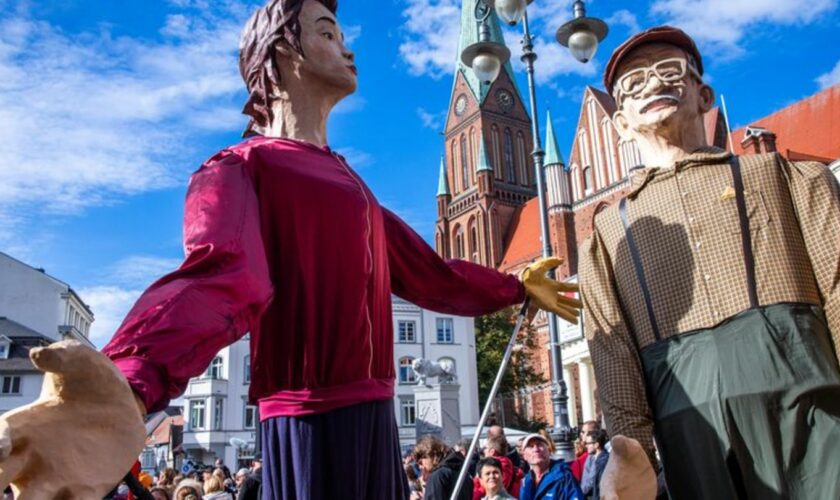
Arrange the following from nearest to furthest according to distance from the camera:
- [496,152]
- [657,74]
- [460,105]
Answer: [657,74] → [496,152] → [460,105]

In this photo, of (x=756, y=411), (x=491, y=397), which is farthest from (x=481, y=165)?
(x=756, y=411)

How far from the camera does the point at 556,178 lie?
45750 mm

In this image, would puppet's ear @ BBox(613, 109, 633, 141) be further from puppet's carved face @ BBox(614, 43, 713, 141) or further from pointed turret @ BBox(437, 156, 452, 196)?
pointed turret @ BBox(437, 156, 452, 196)

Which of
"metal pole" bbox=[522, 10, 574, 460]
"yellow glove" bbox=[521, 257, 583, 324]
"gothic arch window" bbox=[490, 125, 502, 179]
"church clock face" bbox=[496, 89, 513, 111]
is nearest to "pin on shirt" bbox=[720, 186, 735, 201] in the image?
"yellow glove" bbox=[521, 257, 583, 324]

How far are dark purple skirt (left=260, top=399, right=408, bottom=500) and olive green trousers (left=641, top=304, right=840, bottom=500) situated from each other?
0.98m

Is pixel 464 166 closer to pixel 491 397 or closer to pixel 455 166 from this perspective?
pixel 455 166

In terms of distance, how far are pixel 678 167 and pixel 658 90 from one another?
326 millimetres

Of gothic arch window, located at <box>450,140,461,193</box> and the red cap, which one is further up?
gothic arch window, located at <box>450,140,461,193</box>

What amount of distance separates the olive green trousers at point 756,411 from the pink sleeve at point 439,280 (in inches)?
31.6

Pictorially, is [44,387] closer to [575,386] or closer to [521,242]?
[575,386]

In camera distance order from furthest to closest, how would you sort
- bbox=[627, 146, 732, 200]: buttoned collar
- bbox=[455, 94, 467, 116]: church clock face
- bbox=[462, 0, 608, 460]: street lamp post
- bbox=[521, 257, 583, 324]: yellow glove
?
bbox=[455, 94, 467, 116]: church clock face < bbox=[462, 0, 608, 460]: street lamp post < bbox=[521, 257, 583, 324]: yellow glove < bbox=[627, 146, 732, 200]: buttoned collar

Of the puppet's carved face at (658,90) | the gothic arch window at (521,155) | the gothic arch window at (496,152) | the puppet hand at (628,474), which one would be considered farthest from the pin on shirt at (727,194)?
the gothic arch window at (521,155)

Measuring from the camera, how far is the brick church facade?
109 ft

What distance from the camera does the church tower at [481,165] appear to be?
189 feet
